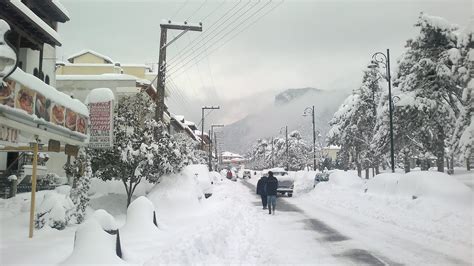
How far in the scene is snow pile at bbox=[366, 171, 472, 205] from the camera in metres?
15.7

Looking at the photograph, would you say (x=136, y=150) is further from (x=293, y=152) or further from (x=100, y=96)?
(x=293, y=152)

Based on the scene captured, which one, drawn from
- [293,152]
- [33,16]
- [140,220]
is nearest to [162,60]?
[33,16]

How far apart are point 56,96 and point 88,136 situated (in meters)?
2.99

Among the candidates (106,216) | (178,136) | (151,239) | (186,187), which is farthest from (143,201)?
(178,136)

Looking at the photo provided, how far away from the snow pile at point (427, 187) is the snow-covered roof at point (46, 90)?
42.8 feet

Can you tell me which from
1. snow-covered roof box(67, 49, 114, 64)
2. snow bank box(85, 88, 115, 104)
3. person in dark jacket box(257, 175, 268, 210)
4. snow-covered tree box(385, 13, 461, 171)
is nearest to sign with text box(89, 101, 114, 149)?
snow bank box(85, 88, 115, 104)

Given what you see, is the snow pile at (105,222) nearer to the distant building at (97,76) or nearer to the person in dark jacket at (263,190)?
the person in dark jacket at (263,190)

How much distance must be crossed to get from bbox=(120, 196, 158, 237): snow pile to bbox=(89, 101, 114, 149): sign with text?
2510mm

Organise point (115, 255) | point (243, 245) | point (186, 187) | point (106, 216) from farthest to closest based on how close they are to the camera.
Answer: point (186, 187) → point (243, 245) → point (106, 216) → point (115, 255)

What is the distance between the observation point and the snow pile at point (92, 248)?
22.3ft

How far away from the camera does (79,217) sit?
46.2 feet

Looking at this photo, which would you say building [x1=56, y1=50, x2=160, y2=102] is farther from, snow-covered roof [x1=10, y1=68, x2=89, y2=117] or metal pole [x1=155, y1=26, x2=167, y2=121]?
snow-covered roof [x1=10, y1=68, x2=89, y2=117]

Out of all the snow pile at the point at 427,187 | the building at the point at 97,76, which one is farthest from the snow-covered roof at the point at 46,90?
the building at the point at 97,76

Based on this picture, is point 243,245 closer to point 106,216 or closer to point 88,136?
point 106,216
